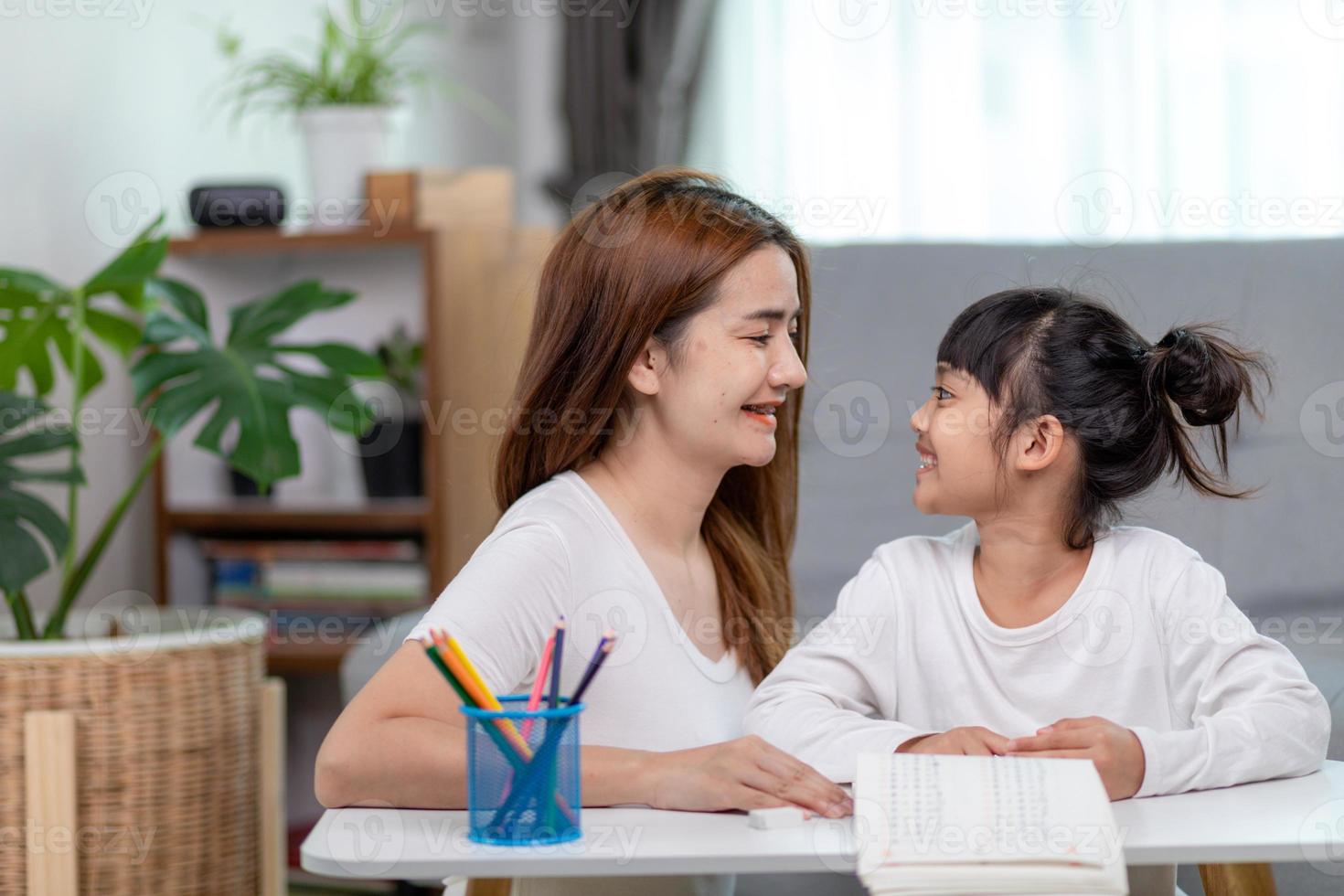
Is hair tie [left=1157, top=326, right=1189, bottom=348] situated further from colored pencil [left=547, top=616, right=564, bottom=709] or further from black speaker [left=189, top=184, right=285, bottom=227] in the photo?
black speaker [left=189, top=184, right=285, bottom=227]

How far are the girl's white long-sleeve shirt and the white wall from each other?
1.63 meters

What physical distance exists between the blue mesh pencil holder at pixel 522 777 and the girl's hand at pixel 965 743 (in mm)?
291

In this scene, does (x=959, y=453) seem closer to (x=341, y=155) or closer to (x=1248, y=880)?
A: (x=1248, y=880)

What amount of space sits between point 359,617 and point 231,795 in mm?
795

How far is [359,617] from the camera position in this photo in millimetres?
2664

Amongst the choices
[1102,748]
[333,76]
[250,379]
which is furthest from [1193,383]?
[333,76]

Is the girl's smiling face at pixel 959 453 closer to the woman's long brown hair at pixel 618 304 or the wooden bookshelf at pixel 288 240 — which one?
the woman's long brown hair at pixel 618 304

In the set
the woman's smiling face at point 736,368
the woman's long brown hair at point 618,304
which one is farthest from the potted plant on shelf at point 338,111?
the woman's smiling face at point 736,368

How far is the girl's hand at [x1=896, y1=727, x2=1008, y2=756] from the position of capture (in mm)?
1014

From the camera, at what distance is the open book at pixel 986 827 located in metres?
0.83

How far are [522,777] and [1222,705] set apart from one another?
0.57m

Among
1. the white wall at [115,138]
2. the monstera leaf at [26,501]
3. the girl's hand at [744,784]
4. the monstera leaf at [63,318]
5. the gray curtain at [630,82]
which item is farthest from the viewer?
the gray curtain at [630,82]

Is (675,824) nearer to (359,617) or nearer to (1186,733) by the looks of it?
(1186,733)

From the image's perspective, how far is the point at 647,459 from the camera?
132 cm
